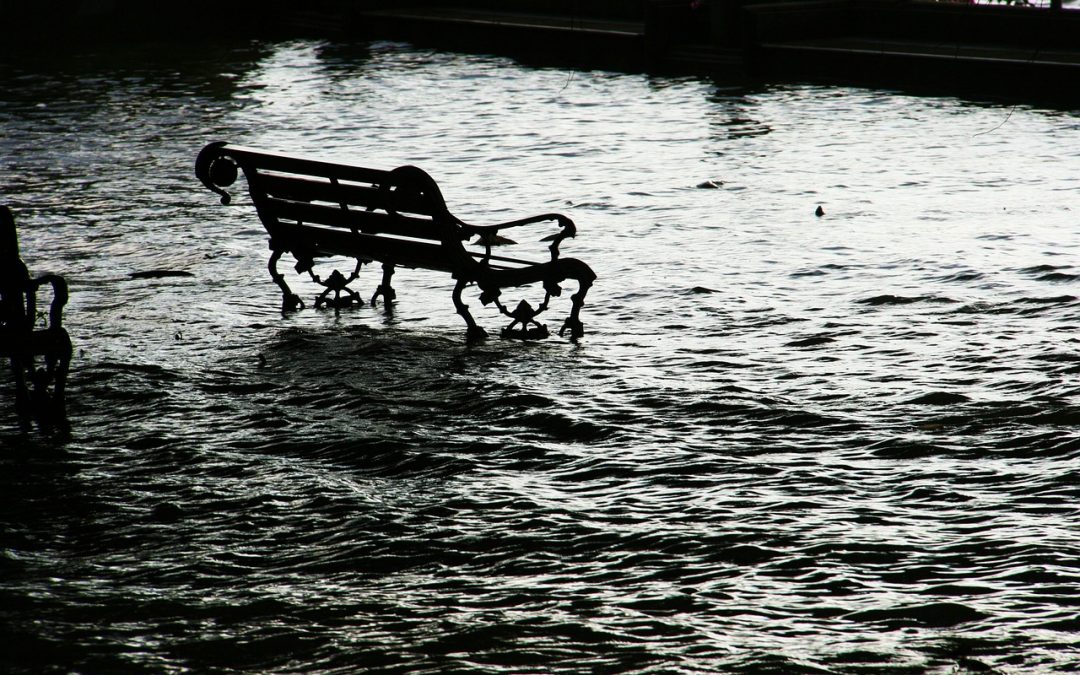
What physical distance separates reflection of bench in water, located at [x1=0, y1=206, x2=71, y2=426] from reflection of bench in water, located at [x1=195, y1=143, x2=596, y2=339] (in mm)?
1931

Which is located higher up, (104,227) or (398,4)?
(398,4)

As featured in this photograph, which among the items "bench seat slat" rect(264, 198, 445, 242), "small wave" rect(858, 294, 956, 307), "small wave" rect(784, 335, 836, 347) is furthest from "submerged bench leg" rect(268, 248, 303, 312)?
"small wave" rect(858, 294, 956, 307)

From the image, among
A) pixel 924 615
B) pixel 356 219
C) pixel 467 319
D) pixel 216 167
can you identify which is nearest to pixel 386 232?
pixel 356 219

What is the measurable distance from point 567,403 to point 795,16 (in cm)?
1505

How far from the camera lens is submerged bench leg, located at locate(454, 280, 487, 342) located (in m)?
7.70

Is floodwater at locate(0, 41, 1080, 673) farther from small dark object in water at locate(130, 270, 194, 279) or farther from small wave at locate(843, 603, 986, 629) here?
small dark object in water at locate(130, 270, 194, 279)

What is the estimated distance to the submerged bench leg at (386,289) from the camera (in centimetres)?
875

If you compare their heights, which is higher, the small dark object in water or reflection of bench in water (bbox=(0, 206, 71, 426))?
reflection of bench in water (bbox=(0, 206, 71, 426))

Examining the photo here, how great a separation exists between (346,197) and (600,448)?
8.67ft

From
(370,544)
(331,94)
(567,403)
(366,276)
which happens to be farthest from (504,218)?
(331,94)

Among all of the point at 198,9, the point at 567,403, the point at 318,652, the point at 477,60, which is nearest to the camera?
the point at 318,652

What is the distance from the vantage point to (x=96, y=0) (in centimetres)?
2984

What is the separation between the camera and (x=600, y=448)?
20.4 ft

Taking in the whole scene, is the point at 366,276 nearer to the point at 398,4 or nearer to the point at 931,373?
the point at 931,373
